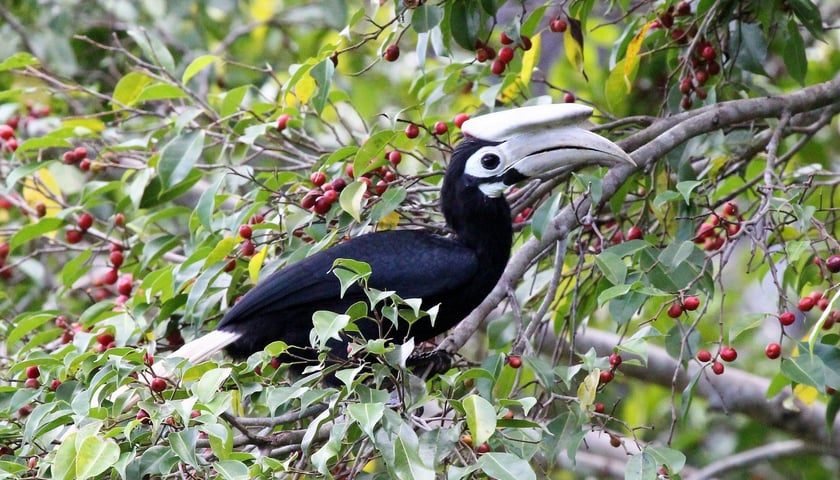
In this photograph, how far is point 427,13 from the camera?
3090mm

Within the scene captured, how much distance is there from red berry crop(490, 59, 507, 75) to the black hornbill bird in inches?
10.4

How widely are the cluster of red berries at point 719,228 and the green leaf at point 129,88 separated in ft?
6.41

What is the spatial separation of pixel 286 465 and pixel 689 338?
1.27m

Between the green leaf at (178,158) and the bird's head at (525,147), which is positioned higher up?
the green leaf at (178,158)

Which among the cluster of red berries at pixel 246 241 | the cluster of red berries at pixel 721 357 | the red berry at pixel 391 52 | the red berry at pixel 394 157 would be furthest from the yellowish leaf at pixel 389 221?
the cluster of red berries at pixel 721 357

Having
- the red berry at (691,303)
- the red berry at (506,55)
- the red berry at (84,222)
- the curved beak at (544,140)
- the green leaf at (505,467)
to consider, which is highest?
the red berry at (506,55)

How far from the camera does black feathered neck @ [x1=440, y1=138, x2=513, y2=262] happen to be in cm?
332

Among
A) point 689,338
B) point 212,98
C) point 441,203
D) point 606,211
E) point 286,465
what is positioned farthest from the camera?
point 212,98

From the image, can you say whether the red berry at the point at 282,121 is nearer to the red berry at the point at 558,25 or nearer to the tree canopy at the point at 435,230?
the tree canopy at the point at 435,230

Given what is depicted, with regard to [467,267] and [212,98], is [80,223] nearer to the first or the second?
[212,98]

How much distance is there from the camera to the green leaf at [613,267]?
2623 mm

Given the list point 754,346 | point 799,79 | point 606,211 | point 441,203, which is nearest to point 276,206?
point 441,203

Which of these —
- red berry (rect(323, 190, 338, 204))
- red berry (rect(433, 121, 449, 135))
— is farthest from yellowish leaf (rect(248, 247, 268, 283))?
red berry (rect(433, 121, 449, 135))

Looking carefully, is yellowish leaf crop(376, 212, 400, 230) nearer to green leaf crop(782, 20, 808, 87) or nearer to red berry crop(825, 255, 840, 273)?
red berry crop(825, 255, 840, 273)
